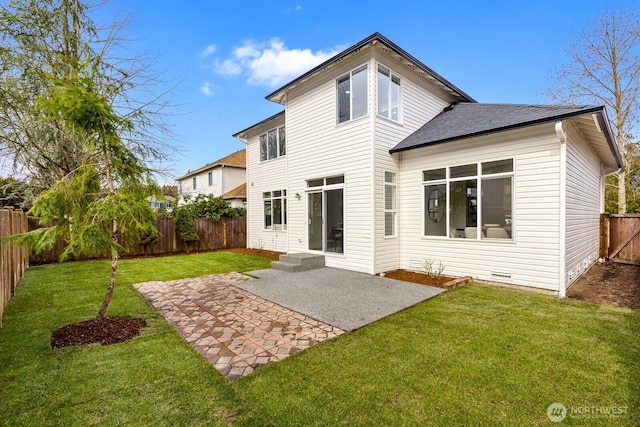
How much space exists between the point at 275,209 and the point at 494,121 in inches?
331

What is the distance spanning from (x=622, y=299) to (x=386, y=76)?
273 inches

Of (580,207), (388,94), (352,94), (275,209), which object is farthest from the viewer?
(275,209)

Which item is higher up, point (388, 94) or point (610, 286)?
point (388, 94)

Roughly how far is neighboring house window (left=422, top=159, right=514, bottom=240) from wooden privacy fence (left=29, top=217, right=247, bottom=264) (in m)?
9.81

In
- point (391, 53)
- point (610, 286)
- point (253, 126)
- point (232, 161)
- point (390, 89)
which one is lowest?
point (610, 286)

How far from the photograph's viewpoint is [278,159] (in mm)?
11906

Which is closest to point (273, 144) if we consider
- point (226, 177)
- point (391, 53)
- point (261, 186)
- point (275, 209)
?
point (261, 186)

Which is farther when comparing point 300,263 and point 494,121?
point 300,263

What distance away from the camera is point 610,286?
652 cm

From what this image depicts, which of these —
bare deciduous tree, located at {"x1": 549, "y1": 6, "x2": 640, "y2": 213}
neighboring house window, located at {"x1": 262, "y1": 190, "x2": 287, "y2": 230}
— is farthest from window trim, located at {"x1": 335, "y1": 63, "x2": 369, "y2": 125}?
bare deciduous tree, located at {"x1": 549, "y1": 6, "x2": 640, "y2": 213}

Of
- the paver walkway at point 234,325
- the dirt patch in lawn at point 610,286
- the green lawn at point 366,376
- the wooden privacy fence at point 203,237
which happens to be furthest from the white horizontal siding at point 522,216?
the wooden privacy fence at point 203,237

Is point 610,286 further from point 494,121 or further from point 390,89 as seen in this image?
point 390,89

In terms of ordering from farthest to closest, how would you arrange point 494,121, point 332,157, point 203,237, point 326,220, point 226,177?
point 226,177
point 203,237
point 326,220
point 332,157
point 494,121

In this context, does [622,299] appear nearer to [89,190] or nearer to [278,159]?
[89,190]
